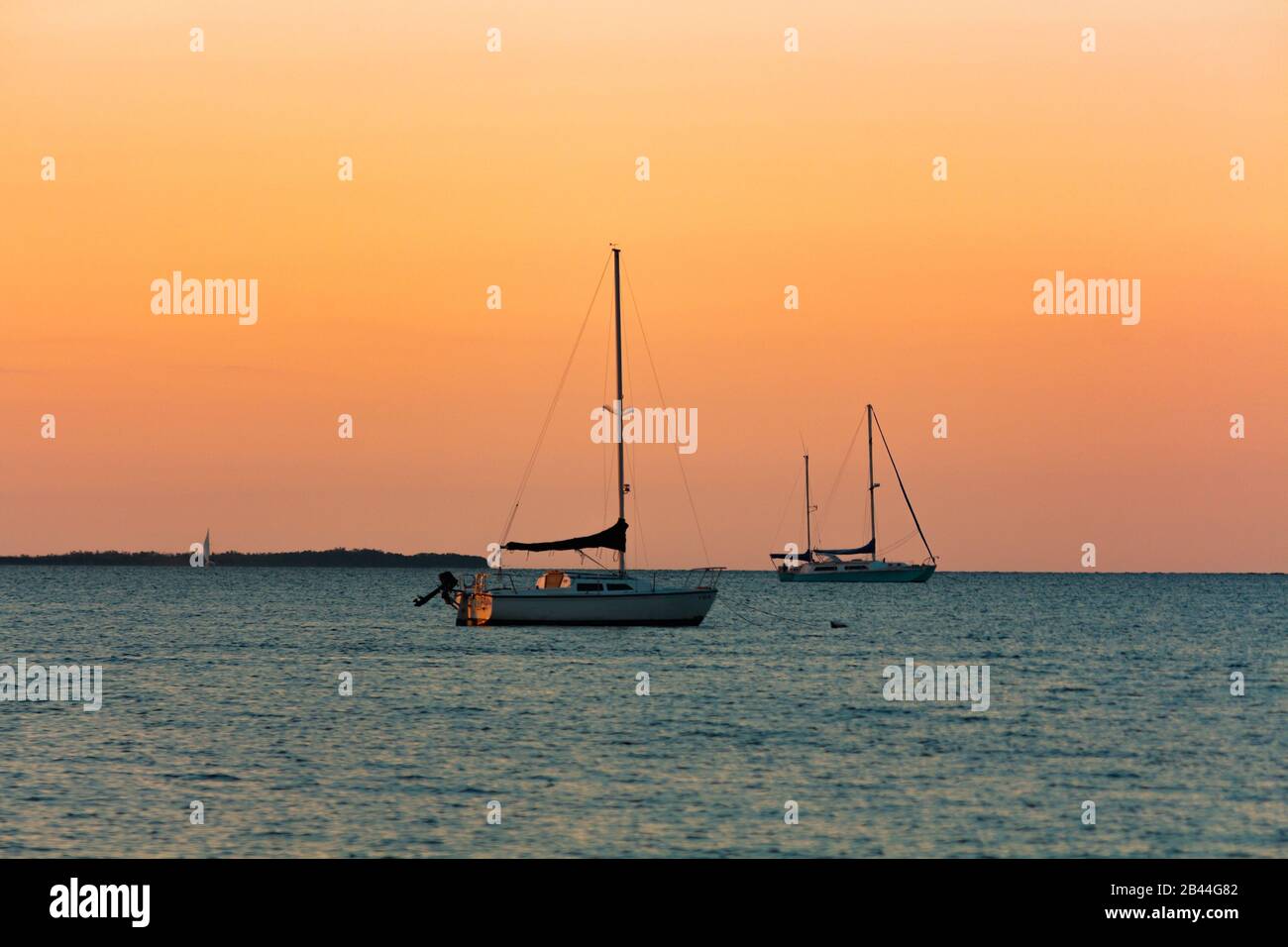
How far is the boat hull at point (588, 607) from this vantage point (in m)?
72.6

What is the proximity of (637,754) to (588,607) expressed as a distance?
38.1 meters

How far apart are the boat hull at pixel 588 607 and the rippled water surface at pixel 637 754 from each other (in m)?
1.53

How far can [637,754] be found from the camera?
34.8m

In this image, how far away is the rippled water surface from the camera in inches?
995

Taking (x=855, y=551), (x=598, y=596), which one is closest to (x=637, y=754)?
(x=598, y=596)

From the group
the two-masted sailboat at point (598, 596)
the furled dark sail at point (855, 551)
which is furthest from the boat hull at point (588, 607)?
the furled dark sail at point (855, 551)

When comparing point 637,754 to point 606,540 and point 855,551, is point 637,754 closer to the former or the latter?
point 606,540

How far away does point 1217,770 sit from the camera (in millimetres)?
33094

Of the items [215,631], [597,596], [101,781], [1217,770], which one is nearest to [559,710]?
[101,781]

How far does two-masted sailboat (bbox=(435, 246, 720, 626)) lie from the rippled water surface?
1699 mm

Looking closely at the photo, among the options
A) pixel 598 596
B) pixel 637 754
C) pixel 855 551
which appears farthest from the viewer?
pixel 855 551

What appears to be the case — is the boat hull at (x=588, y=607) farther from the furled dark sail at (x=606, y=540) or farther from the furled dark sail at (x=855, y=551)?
the furled dark sail at (x=855, y=551)
